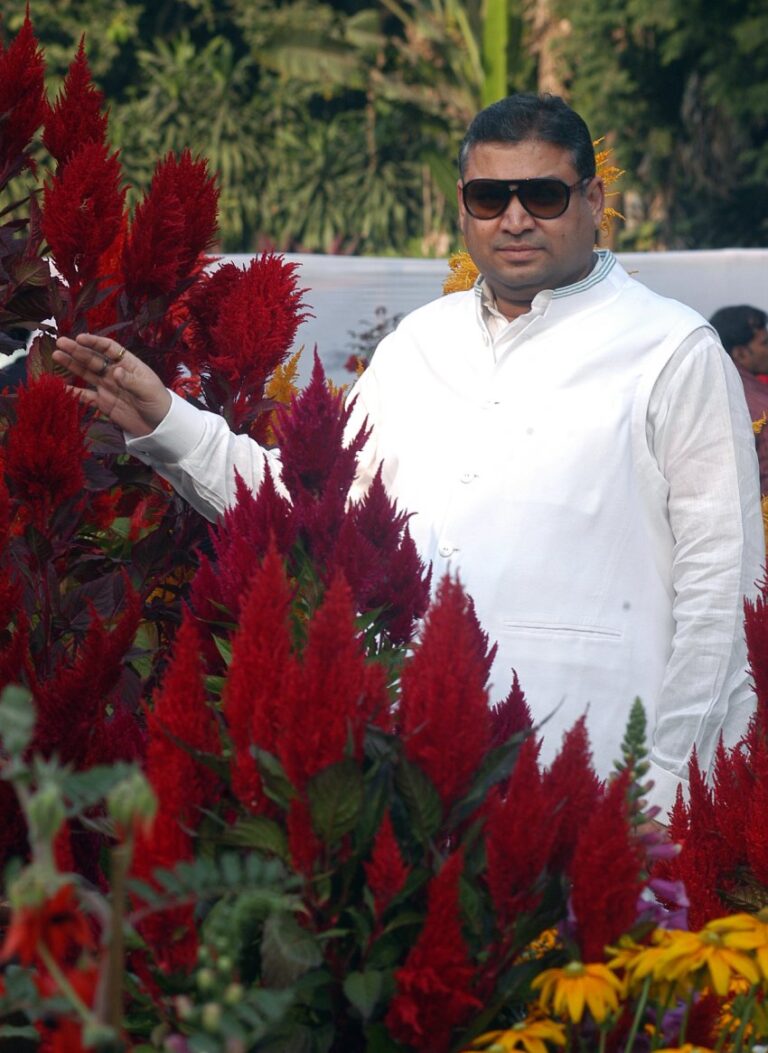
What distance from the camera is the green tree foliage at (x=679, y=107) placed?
1853 cm

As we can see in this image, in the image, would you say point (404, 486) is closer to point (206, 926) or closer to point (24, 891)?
point (206, 926)

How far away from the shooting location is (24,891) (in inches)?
37.1

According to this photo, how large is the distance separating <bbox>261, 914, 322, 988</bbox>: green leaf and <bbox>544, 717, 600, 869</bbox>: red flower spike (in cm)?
23

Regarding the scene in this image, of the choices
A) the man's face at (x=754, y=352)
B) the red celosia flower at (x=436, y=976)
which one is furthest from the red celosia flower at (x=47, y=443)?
the man's face at (x=754, y=352)

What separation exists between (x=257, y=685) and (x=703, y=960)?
1.39 ft

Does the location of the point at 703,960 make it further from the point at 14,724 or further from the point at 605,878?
the point at 14,724

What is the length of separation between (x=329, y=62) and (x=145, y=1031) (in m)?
21.8

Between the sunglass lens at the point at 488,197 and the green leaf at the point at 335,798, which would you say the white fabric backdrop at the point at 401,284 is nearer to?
the sunglass lens at the point at 488,197

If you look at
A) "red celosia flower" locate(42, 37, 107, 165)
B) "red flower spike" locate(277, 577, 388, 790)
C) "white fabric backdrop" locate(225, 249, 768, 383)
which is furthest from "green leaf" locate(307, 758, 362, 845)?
"white fabric backdrop" locate(225, 249, 768, 383)

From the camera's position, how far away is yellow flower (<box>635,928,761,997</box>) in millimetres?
1305

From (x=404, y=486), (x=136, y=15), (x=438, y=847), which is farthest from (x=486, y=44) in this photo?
(x=438, y=847)

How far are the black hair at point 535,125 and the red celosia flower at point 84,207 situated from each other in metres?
0.68

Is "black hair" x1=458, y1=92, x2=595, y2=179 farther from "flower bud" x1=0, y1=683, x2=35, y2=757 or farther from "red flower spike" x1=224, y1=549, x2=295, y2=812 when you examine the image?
"flower bud" x1=0, y1=683, x2=35, y2=757

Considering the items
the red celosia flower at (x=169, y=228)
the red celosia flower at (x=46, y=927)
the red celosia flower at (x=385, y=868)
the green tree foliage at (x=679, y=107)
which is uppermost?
the green tree foliage at (x=679, y=107)
